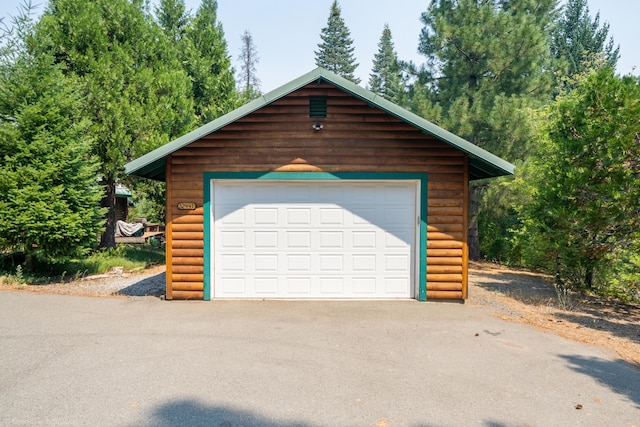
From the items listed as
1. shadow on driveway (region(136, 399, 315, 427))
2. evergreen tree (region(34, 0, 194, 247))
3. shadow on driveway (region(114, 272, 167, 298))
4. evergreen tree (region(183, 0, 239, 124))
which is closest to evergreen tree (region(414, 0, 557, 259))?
evergreen tree (region(183, 0, 239, 124))

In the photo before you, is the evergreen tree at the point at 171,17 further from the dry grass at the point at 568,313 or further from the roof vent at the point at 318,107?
the dry grass at the point at 568,313

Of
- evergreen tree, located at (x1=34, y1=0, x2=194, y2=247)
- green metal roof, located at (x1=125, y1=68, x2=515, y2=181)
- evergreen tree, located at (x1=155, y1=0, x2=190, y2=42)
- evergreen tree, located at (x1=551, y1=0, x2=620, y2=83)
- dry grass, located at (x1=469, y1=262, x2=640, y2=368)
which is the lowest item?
dry grass, located at (x1=469, y1=262, x2=640, y2=368)

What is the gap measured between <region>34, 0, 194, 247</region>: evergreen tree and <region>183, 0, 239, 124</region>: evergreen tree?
388 centimetres

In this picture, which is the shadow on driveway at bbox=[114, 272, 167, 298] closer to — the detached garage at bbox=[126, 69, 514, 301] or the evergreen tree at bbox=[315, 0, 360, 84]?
the detached garage at bbox=[126, 69, 514, 301]

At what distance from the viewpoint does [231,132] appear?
792 centimetres

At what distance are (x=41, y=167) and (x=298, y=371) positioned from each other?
8.38 meters

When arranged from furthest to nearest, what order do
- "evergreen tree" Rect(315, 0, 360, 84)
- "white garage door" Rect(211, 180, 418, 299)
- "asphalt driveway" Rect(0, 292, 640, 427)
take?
"evergreen tree" Rect(315, 0, 360, 84), "white garage door" Rect(211, 180, 418, 299), "asphalt driveway" Rect(0, 292, 640, 427)

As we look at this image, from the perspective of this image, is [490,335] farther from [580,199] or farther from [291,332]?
[580,199]

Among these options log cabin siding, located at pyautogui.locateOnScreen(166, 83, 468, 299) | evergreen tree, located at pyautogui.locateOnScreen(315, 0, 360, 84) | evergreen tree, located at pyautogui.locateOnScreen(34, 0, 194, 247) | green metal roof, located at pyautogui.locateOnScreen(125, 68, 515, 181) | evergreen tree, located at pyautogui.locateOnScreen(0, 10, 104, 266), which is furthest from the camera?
evergreen tree, located at pyautogui.locateOnScreen(315, 0, 360, 84)

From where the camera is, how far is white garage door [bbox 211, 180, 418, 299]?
26.5ft

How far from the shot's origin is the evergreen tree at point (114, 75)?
1294cm

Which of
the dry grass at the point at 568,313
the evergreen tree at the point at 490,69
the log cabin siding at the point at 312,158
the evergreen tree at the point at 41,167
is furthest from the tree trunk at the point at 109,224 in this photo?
the dry grass at the point at 568,313

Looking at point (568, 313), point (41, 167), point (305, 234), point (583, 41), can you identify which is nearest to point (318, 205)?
point (305, 234)

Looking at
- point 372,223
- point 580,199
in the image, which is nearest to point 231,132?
point 372,223
